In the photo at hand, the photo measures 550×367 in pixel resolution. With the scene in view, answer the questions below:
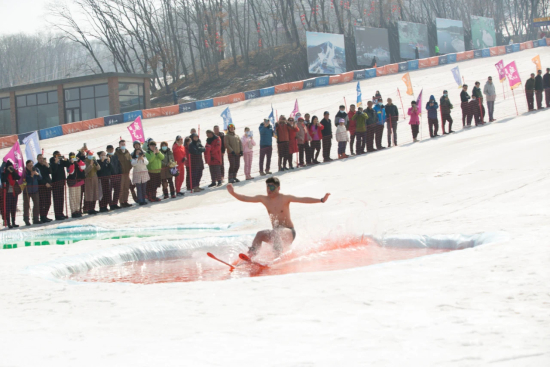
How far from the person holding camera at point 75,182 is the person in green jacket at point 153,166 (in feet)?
5.78

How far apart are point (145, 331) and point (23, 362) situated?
1.02 m

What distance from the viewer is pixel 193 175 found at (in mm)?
17453

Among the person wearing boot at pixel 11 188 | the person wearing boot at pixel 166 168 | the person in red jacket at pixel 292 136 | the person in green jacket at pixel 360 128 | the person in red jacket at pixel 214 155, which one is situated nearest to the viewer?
the person wearing boot at pixel 11 188

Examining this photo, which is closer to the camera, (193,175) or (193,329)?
(193,329)

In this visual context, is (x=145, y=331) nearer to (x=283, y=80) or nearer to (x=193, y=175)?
(x=193, y=175)

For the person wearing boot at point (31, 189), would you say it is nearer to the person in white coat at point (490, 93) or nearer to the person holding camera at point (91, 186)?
the person holding camera at point (91, 186)

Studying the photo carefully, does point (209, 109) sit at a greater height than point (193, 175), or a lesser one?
greater

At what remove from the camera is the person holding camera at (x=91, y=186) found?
1560cm

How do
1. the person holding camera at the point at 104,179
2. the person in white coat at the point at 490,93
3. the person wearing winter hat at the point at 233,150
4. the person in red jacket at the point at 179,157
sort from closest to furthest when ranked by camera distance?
1. the person holding camera at the point at 104,179
2. the person in red jacket at the point at 179,157
3. the person wearing winter hat at the point at 233,150
4. the person in white coat at the point at 490,93

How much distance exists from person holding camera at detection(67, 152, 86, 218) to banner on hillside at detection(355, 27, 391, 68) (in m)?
40.5

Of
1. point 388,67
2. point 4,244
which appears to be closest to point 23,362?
point 4,244

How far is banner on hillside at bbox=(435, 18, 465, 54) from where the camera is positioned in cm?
5869

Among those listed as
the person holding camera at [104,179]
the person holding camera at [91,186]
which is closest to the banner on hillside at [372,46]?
the person holding camera at [104,179]

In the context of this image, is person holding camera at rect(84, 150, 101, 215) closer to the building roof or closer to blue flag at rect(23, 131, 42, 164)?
blue flag at rect(23, 131, 42, 164)
